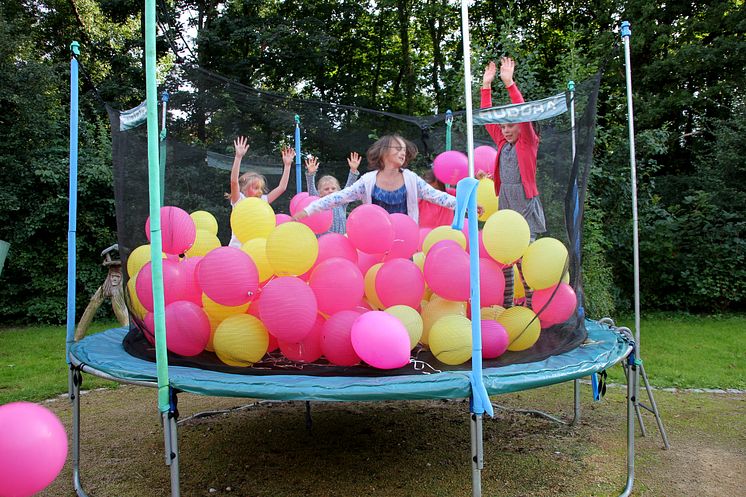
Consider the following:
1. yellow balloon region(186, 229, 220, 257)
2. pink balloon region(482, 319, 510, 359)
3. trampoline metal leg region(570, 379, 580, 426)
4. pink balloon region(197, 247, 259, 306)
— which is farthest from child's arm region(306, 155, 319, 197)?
trampoline metal leg region(570, 379, 580, 426)

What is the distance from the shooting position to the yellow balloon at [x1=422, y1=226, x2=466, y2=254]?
292 cm

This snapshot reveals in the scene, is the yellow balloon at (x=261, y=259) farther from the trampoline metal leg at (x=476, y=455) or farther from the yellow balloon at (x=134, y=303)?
the trampoline metal leg at (x=476, y=455)

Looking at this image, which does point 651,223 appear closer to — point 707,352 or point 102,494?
point 707,352

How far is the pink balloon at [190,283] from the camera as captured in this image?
288 cm

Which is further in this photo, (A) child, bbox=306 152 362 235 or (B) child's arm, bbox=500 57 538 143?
(A) child, bbox=306 152 362 235

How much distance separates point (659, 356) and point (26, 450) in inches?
217

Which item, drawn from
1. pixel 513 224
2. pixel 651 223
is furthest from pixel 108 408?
pixel 651 223

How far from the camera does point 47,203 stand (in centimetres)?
749

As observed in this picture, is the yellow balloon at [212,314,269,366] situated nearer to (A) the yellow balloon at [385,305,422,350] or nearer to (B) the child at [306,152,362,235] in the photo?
(A) the yellow balloon at [385,305,422,350]

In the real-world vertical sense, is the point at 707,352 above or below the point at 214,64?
below

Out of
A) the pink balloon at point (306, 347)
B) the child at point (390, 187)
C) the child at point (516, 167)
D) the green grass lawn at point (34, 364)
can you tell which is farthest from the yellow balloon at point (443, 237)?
the green grass lawn at point (34, 364)

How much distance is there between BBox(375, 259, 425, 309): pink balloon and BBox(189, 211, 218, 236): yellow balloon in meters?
1.15

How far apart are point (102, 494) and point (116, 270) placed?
2559 millimetres

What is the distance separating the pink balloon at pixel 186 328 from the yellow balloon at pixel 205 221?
598 millimetres
